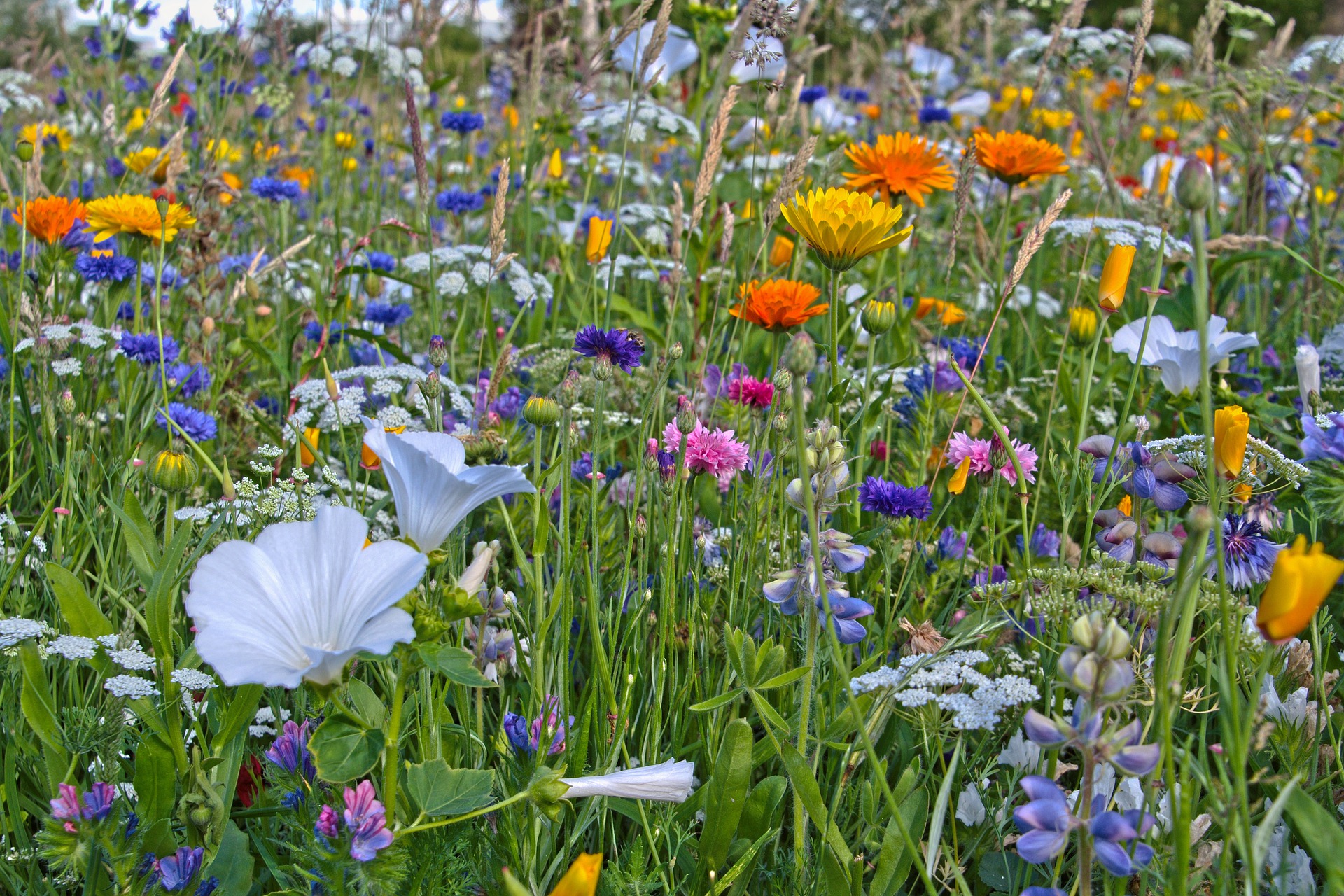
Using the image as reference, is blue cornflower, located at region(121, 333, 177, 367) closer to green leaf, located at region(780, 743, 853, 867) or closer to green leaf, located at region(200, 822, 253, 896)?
green leaf, located at region(200, 822, 253, 896)

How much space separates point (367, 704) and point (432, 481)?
0.93ft

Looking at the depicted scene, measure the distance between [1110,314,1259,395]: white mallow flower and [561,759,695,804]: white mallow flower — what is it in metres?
1.07

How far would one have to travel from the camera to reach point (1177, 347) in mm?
1648

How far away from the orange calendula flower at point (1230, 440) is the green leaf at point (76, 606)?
48.6 inches

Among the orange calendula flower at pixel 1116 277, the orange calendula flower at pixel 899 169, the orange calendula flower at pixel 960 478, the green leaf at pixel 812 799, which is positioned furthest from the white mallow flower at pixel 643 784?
the orange calendula flower at pixel 899 169

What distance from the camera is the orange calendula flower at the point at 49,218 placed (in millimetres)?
1963

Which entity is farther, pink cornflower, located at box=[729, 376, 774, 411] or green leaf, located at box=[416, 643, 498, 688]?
pink cornflower, located at box=[729, 376, 774, 411]

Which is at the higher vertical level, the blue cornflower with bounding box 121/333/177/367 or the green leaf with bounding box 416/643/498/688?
the green leaf with bounding box 416/643/498/688

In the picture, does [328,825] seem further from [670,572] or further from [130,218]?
[130,218]

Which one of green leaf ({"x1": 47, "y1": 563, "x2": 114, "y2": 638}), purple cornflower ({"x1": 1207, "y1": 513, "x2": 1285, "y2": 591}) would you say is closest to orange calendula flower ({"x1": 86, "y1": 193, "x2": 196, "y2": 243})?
green leaf ({"x1": 47, "y1": 563, "x2": 114, "y2": 638})

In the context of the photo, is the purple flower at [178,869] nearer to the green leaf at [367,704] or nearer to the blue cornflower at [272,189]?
the green leaf at [367,704]

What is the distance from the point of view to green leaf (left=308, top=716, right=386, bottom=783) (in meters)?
0.86

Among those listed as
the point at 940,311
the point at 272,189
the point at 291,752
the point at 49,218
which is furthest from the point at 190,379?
the point at 940,311

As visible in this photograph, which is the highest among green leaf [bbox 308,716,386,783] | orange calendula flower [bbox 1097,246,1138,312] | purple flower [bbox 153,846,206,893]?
orange calendula flower [bbox 1097,246,1138,312]
